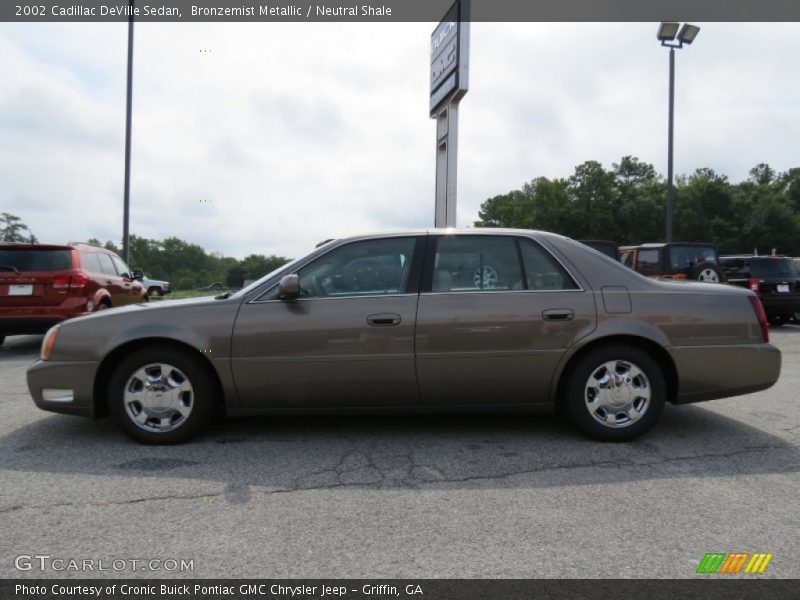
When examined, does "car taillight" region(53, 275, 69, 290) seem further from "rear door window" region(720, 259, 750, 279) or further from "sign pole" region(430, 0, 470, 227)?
"rear door window" region(720, 259, 750, 279)

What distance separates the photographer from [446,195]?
14.6 metres

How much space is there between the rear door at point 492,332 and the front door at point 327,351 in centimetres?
15

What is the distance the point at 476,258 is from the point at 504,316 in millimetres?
480

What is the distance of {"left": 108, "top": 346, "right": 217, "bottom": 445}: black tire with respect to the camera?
4367mm

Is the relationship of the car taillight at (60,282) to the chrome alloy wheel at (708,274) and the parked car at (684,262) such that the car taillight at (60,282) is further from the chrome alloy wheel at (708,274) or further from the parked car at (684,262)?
the chrome alloy wheel at (708,274)

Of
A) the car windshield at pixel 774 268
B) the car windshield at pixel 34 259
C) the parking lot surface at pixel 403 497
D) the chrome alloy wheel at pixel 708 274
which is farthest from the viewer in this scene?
the car windshield at pixel 774 268

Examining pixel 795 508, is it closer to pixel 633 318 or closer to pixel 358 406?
pixel 633 318

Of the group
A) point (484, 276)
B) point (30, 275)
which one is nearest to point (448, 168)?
point (30, 275)

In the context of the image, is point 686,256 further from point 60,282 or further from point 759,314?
point 60,282

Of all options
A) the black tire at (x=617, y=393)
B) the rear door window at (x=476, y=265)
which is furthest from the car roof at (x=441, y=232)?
the black tire at (x=617, y=393)

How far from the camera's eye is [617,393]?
14.5 feet

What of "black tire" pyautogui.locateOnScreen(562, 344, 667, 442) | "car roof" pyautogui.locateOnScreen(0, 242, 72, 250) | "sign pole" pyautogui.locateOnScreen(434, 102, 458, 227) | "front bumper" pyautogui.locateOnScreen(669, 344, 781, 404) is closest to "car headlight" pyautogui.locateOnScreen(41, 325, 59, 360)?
"black tire" pyautogui.locateOnScreen(562, 344, 667, 442)

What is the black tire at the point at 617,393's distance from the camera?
4402 millimetres

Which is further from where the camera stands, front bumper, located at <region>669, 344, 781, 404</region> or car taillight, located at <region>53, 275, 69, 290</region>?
car taillight, located at <region>53, 275, 69, 290</region>
